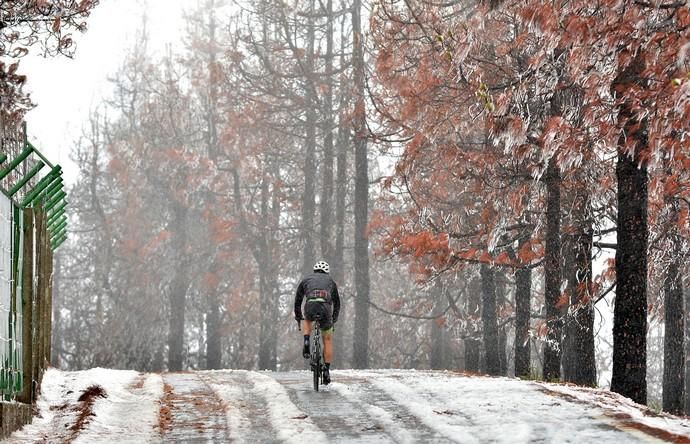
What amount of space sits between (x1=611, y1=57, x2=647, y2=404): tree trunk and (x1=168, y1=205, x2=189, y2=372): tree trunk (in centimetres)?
2714

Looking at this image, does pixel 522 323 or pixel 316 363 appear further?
pixel 522 323

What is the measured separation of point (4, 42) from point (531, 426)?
24.2ft

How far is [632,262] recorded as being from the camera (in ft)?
41.5

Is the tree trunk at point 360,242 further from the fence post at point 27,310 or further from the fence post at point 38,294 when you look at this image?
the fence post at point 27,310

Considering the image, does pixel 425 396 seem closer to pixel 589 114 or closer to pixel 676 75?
pixel 589 114

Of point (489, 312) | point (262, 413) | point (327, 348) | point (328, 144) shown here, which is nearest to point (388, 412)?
point (262, 413)

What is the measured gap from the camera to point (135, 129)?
44281 millimetres

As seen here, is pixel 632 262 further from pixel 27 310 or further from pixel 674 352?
pixel 674 352

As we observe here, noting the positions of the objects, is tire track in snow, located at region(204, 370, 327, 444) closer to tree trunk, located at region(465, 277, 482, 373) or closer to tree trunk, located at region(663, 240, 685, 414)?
tree trunk, located at region(663, 240, 685, 414)

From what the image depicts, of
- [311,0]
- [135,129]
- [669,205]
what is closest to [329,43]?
[311,0]

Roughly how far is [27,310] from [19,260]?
617mm

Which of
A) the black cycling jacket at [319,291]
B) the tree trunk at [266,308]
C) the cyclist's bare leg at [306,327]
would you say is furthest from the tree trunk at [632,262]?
the tree trunk at [266,308]

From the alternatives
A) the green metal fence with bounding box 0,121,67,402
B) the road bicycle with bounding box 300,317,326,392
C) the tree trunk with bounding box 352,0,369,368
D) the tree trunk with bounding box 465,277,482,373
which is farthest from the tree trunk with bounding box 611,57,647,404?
the tree trunk with bounding box 352,0,369,368

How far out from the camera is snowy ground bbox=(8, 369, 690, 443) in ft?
28.9
